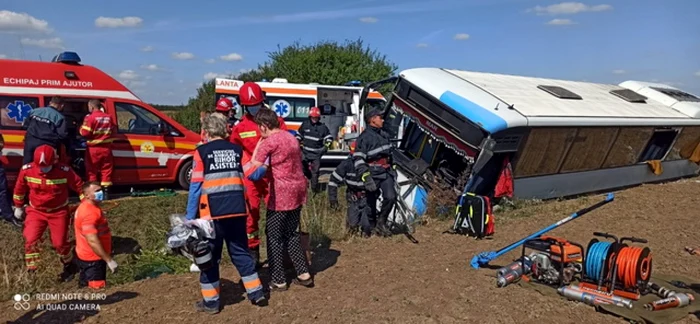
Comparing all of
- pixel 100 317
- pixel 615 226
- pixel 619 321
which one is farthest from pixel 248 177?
pixel 615 226

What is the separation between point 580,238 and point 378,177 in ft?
9.19

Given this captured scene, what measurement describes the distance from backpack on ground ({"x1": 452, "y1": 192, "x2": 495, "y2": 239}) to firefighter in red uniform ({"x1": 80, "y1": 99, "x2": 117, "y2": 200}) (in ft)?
18.8

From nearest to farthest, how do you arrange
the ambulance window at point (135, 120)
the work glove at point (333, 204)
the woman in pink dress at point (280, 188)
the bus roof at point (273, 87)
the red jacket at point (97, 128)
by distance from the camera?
the woman in pink dress at point (280, 188), the red jacket at point (97, 128), the work glove at point (333, 204), the ambulance window at point (135, 120), the bus roof at point (273, 87)

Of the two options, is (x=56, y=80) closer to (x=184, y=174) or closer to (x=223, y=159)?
(x=184, y=174)

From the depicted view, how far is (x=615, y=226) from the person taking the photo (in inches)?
324

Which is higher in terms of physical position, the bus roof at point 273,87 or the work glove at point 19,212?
the bus roof at point 273,87

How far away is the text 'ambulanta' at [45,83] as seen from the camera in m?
9.27

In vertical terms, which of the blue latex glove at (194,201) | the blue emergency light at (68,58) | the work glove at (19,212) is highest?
the blue emergency light at (68,58)

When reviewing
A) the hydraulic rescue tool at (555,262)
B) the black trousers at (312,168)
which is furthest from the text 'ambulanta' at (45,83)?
the hydraulic rescue tool at (555,262)

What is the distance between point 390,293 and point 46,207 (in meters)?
3.97

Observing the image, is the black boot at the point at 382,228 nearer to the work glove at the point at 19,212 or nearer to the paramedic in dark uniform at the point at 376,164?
the paramedic in dark uniform at the point at 376,164

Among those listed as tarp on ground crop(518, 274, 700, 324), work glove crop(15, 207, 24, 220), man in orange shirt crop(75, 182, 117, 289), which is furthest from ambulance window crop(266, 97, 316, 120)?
tarp on ground crop(518, 274, 700, 324)

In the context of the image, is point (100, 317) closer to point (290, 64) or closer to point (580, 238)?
point (580, 238)

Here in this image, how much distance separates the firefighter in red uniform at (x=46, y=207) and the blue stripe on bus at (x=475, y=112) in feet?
17.7
